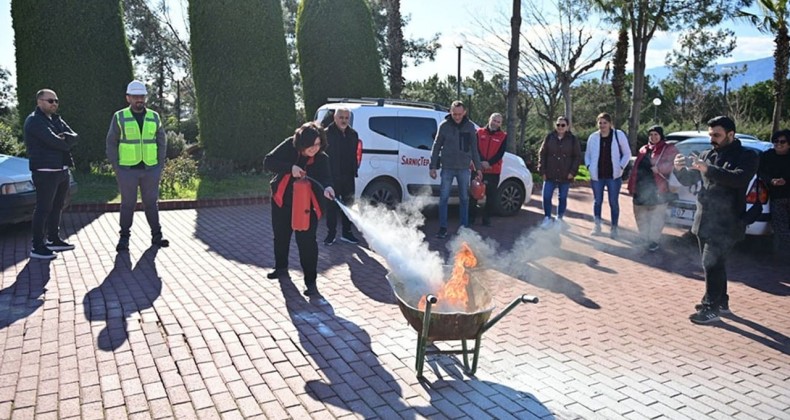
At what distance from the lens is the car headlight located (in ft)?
24.7

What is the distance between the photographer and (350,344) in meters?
4.58

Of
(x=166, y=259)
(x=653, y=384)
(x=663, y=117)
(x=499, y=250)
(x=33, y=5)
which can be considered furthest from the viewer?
(x=663, y=117)

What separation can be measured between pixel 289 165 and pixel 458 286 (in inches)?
96.9

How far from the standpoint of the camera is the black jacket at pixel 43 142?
6.54 meters

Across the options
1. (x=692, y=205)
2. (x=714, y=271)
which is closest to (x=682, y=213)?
(x=692, y=205)

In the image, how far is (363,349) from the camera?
4.49 meters

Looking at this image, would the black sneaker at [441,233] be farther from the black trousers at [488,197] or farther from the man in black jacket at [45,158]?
the man in black jacket at [45,158]

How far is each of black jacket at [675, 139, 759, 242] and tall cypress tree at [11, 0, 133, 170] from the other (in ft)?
41.6

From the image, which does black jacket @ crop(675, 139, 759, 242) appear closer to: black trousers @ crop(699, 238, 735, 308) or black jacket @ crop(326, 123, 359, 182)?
black trousers @ crop(699, 238, 735, 308)

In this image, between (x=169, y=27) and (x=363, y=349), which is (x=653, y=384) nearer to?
(x=363, y=349)

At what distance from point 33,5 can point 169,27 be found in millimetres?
→ 14613

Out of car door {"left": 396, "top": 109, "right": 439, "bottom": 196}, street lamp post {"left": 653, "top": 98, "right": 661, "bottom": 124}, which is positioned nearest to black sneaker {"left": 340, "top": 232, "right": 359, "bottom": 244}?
car door {"left": 396, "top": 109, "right": 439, "bottom": 196}

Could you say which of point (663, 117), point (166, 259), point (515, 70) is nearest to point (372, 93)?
point (515, 70)

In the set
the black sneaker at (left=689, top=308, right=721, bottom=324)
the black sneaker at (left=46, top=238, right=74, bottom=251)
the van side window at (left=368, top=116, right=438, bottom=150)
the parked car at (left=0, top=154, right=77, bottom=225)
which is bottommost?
the black sneaker at (left=689, top=308, right=721, bottom=324)
